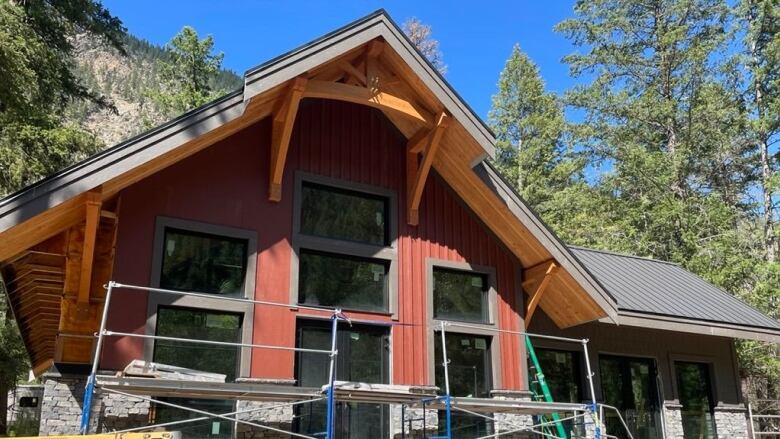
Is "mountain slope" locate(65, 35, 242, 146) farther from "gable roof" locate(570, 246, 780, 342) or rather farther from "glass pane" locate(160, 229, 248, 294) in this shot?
"glass pane" locate(160, 229, 248, 294)

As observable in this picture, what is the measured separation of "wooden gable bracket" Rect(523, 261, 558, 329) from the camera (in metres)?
9.91

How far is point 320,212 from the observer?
→ 9.33m

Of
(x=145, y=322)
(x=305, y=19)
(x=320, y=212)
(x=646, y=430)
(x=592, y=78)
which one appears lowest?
(x=646, y=430)

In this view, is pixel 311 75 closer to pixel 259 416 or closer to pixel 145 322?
pixel 145 322

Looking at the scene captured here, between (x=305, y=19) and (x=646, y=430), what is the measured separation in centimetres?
1246

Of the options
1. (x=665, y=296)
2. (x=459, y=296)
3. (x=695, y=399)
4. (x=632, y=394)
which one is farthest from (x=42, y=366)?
(x=695, y=399)

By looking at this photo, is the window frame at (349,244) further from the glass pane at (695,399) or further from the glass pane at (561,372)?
the glass pane at (695,399)

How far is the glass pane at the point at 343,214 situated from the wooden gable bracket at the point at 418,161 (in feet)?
1.35

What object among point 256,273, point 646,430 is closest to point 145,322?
point 256,273

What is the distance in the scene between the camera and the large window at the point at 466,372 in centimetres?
948

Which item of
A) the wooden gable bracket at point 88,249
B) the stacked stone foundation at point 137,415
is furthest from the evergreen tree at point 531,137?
the wooden gable bracket at point 88,249

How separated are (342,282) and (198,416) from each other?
2.56m

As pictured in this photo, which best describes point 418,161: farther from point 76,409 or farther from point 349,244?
point 76,409

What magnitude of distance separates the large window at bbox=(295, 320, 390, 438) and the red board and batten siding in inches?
8.1
